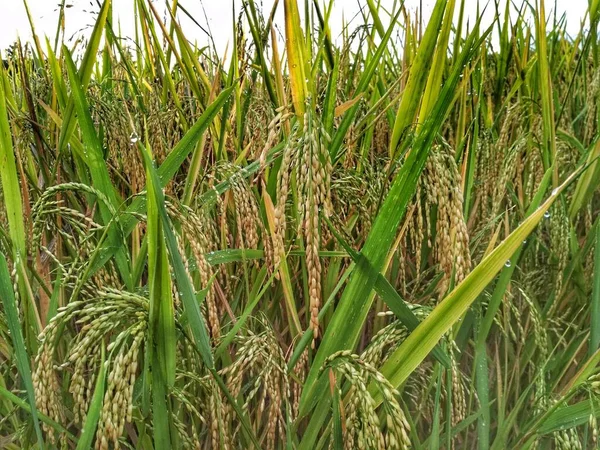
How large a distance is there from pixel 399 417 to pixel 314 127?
351mm

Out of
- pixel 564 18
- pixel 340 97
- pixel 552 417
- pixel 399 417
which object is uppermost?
pixel 564 18

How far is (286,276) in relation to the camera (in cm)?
98

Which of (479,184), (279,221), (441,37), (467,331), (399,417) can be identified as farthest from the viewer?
(479,184)

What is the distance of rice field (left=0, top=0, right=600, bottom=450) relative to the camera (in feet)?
2.54

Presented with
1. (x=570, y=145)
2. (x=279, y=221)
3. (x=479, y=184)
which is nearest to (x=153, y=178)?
(x=279, y=221)

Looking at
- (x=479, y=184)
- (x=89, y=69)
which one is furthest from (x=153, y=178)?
(x=479, y=184)

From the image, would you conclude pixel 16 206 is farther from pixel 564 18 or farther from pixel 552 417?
pixel 564 18

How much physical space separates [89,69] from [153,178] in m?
0.54

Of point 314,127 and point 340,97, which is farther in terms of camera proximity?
point 340,97

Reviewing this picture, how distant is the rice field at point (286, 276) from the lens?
773mm

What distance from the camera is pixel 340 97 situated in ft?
4.95

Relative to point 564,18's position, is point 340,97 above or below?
below

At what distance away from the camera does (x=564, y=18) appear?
2.26m

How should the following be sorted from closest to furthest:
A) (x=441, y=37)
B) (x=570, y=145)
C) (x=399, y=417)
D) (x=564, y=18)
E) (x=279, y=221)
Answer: (x=399, y=417) < (x=279, y=221) < (x=441, y=37) < (x=570, y=145) < (x=564, y=18)
